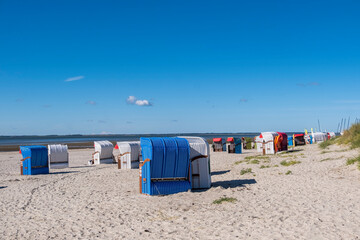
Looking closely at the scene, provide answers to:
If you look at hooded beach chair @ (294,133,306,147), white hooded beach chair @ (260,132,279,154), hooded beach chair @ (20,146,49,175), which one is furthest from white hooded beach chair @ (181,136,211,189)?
hooded beach chair @ (294,133,306,147)

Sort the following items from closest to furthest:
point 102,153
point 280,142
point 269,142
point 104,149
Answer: point 102,153
point 104,149
point 269,142
point 280,142

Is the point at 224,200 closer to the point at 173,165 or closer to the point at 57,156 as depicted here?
the point at 173,165

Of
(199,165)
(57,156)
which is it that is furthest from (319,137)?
(199,165)

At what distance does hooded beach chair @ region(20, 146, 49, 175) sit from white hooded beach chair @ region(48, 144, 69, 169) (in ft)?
10.8

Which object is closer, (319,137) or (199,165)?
(199,165)

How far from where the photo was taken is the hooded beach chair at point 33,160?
21156mm

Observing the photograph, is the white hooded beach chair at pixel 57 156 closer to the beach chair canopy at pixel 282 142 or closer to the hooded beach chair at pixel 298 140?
the beach chair canopy at pixel 282 142

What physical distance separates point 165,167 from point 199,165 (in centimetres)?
180

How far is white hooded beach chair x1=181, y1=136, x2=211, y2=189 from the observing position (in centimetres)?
1462

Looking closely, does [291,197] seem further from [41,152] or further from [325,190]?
[41,152]

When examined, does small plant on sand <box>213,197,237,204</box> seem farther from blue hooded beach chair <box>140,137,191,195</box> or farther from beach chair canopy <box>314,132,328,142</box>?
beach chair canopy <box>314,132,328,142</box>

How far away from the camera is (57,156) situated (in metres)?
25.5

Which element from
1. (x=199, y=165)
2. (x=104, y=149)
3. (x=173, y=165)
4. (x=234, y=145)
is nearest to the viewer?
(x=173, y=165)

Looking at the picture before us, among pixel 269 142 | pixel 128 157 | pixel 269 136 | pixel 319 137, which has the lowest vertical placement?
pixel 128 157
